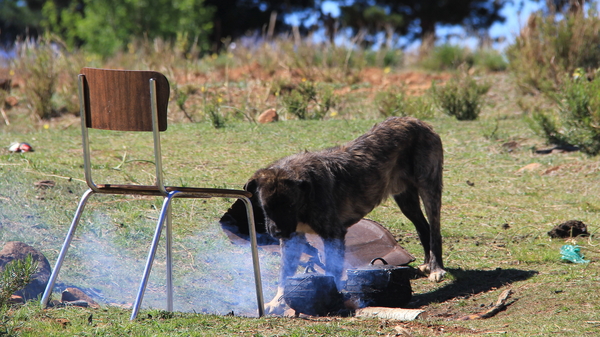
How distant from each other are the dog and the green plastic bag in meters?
1.12

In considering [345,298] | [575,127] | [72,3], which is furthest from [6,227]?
[72,3]

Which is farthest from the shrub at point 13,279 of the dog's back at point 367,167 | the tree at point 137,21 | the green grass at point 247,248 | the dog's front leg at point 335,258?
the tree at point 137,21

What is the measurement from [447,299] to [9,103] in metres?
12.0

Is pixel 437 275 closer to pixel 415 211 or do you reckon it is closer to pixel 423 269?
pixel 423 269

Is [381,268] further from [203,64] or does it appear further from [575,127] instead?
[203,64]

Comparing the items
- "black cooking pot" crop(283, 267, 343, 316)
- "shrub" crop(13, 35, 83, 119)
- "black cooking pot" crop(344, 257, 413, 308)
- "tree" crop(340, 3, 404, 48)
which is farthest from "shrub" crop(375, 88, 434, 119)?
"tree" crop(340, 3, 404, 48)

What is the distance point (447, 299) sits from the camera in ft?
16.2

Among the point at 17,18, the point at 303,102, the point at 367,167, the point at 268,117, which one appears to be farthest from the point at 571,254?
the point at 17,18

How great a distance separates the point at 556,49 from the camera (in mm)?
13273

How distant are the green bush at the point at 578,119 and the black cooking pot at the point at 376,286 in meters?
5.78

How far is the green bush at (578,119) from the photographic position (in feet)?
29.7

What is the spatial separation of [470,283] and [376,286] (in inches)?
49.7

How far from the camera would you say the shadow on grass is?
16.4ft

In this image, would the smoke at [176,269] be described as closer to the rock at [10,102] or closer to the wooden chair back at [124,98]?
the wooden chair back at [124,98]
